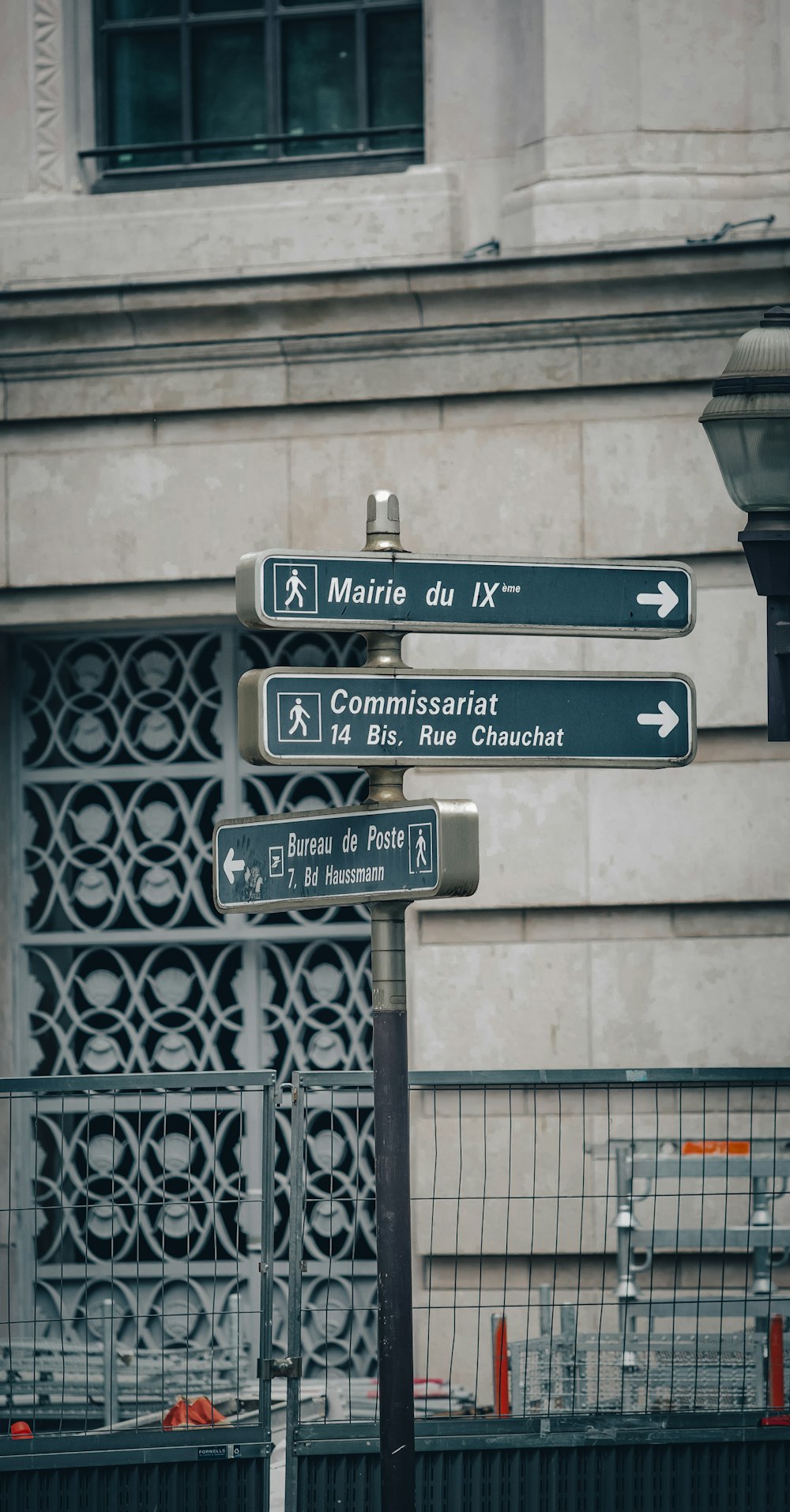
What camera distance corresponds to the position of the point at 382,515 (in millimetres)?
4777

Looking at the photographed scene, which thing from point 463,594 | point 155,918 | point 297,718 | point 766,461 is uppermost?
point 766,461

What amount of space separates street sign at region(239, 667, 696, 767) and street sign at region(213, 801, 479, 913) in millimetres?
180

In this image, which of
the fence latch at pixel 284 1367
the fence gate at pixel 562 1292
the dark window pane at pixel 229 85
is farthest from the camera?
the dark window pane at pixel 229 85

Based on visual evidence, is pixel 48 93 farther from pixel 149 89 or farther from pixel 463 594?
pixel 463 594

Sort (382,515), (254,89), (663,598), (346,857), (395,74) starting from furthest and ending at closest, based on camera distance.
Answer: (254,89)
(395,74)
(663,598)
(382,515)
(346,857)

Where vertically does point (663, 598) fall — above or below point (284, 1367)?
above

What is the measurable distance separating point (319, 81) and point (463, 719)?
17.9ft

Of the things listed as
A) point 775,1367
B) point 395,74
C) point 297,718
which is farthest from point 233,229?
point 775,1367

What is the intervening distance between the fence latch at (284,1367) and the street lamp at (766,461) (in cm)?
249

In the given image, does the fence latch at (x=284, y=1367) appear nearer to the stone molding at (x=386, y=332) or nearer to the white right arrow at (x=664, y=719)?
the white right arrow at (x=664, y=719)

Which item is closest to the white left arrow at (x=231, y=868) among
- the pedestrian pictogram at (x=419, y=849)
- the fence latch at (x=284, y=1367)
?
the pedestrian pictogram at (x=419, y=849)

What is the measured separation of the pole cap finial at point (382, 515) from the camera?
4754 mm

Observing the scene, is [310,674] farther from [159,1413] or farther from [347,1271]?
[347,1271]

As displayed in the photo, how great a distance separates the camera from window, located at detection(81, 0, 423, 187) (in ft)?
29.6
